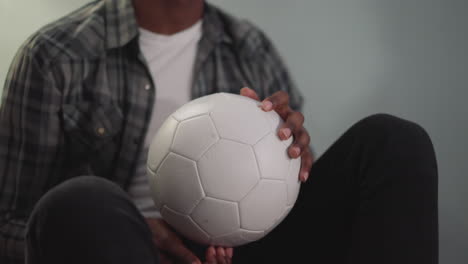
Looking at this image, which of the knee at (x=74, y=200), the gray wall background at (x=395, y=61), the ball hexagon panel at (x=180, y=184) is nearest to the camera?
the knee at (x=74, y=200)

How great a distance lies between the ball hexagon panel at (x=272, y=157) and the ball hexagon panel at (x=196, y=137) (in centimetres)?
6

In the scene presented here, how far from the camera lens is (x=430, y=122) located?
4.61ft

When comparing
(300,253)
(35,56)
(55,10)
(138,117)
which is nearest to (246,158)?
(300,253)

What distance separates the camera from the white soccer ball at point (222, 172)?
1.88ft

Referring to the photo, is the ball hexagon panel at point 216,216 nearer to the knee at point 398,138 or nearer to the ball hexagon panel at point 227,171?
the ball hexagon panel at point 227,171

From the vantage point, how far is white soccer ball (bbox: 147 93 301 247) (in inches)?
22.6

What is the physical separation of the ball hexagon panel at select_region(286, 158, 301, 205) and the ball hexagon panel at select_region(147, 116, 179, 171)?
169 mm

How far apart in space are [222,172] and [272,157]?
2.9 inches

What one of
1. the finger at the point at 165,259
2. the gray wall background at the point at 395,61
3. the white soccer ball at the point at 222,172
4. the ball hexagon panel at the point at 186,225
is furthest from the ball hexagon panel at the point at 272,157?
the gray wall background at the point at 395,61

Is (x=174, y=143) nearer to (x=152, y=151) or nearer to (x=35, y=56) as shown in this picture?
(x=152, y=151)

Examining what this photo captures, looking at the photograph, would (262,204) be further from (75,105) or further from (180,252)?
(75,105)

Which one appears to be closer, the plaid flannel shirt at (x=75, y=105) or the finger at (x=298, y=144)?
the finger at (x=298, y=144)

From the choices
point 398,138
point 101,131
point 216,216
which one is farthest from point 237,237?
point 101,131

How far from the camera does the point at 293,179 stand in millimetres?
628
